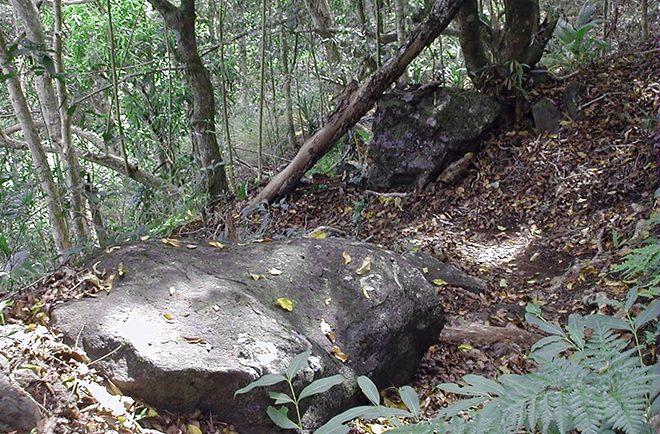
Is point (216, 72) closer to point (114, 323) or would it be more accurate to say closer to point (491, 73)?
point (491, 73)

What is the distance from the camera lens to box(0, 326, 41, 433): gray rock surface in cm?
174

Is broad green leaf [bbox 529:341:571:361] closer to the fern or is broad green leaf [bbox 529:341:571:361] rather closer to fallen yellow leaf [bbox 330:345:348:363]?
the fern

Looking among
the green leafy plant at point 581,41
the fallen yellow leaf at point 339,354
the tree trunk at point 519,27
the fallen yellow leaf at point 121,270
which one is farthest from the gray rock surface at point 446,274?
the green leafy plant at point 581,41

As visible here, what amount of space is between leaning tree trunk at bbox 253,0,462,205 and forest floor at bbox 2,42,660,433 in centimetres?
28

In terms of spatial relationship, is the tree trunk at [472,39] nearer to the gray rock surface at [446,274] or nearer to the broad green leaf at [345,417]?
the gray rock surface at [446,274]

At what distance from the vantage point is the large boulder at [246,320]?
2.19 m

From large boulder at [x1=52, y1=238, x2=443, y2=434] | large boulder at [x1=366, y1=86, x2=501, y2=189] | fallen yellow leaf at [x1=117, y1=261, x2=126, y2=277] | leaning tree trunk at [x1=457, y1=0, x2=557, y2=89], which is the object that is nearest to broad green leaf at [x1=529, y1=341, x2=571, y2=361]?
A: large boulder at [x1=52, y1=238, x2=443, y2=434]

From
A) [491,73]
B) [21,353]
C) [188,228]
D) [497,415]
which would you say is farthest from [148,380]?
[491,73]

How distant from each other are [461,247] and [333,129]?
2104 mm

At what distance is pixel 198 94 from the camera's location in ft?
22.4

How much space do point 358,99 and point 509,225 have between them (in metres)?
2.22

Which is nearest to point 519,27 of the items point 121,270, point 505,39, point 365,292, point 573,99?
point 505,39

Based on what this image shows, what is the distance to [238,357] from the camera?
231cm

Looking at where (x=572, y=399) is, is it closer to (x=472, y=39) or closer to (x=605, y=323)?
(x=605, y=323)
